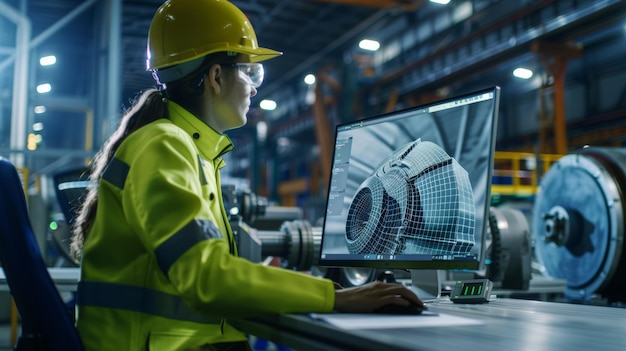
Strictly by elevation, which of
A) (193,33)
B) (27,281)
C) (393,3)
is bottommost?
(27,281)

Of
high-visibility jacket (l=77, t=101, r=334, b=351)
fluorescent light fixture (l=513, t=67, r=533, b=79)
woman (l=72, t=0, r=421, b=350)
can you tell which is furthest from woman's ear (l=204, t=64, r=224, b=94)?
fluorescent light fixture (l=513, t=67, r=533, b=79)

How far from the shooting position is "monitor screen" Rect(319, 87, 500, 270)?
4.61 ft

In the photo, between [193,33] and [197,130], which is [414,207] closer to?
[197,130]

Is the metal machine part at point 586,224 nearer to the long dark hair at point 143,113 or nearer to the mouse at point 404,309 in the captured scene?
the mouse at point 404,309

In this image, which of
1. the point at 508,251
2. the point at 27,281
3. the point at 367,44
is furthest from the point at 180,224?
the point at 367,44

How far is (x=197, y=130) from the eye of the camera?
1.43m

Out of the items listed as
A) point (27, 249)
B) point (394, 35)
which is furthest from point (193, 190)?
point (394, 35)

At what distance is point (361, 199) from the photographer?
1.72 meters

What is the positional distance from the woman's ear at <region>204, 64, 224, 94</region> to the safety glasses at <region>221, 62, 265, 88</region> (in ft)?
0.07

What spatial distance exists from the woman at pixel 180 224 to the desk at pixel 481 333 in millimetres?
77

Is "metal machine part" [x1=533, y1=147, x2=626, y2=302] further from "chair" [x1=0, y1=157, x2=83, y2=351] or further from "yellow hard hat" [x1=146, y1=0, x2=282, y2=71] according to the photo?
"chair" [x1=0, y1=157, x2=83, y2=351]

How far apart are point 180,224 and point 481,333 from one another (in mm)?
561

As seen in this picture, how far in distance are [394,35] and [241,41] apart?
1551 centimetres

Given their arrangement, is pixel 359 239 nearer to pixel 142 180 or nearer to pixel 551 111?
pixel 142 180
